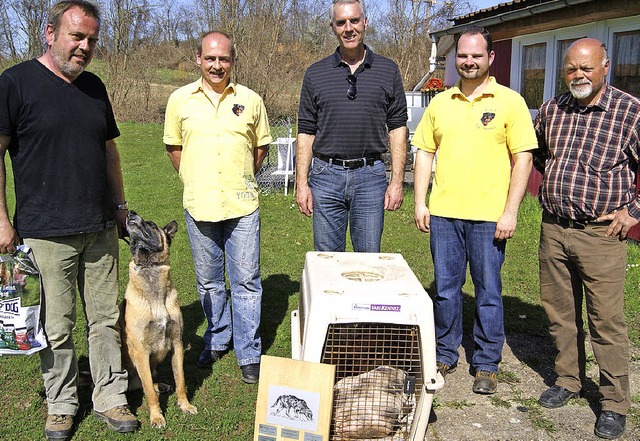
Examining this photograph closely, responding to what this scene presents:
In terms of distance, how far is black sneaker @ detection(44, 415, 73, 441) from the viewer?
3.19 meters

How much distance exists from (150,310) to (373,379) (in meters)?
1.30

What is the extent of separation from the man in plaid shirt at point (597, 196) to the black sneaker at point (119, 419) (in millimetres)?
2546

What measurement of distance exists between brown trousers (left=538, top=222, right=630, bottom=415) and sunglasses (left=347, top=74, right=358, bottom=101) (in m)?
1.40

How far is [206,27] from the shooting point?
17734 millimetres

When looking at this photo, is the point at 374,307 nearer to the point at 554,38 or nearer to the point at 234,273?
the point at 234,273

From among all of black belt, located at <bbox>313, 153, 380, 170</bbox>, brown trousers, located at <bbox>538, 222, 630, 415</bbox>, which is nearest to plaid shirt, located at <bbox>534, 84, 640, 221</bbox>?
brown trousers, located at <bbox>538, 222, 630, 415</bbox>

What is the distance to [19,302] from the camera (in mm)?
2963

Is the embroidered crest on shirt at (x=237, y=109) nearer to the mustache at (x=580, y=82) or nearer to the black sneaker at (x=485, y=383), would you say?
the mustache at (x=580, y=82)

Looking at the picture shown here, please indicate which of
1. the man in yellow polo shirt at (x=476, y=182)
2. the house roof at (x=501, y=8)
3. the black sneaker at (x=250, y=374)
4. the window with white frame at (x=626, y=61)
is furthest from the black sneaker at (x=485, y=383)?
the house roof at (x=501, y=8)

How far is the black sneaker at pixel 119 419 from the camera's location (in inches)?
129

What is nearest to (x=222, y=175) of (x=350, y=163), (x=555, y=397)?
(x=350, y=163)

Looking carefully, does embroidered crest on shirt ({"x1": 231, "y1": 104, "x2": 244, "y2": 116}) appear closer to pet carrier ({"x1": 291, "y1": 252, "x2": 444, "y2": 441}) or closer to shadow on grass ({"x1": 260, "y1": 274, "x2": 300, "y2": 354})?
pet carrier ({"x1": 291, "y1": 252, "x2": 444, "y2": 441})

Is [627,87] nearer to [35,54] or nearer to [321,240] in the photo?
[321,240]

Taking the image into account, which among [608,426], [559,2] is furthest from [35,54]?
[608,426]
